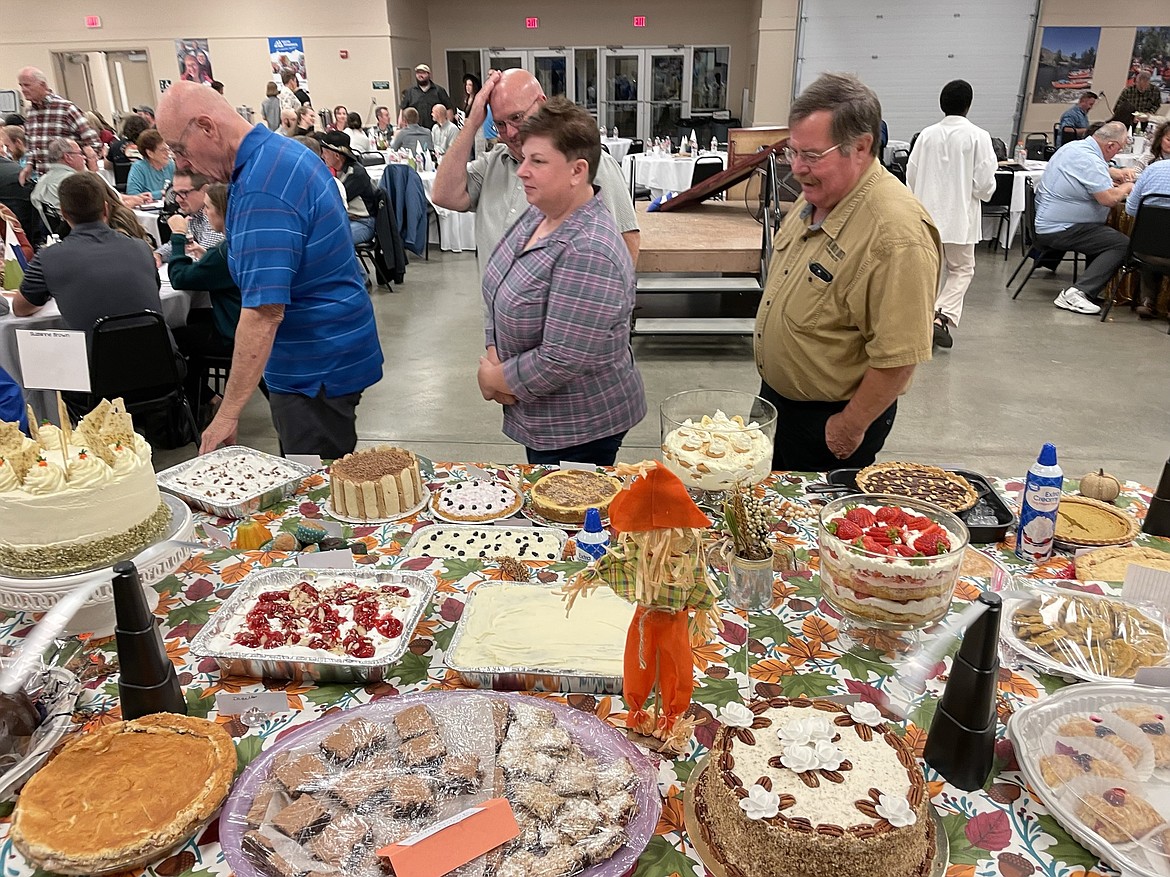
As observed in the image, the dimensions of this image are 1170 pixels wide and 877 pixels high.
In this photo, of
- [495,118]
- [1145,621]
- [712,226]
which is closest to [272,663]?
[1145,621]

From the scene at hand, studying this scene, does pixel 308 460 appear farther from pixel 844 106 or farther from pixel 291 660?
pixel 844 106

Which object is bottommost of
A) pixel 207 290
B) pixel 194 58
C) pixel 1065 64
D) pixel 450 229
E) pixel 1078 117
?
pixel 450 229

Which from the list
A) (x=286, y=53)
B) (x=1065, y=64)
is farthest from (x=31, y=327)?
(x=1065, y=64)

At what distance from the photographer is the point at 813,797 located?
104 centimetres

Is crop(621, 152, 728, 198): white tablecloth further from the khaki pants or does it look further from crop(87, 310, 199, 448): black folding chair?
crop(87, 310, 199, 448): black folding chair

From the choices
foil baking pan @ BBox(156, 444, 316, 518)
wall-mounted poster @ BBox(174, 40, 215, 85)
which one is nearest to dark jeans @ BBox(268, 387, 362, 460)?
foil baking pan @ BBox(156, 444, 316, 518)

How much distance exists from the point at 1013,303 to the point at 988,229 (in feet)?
8.07

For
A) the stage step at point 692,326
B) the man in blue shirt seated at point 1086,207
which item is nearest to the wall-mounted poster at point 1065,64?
the man in blue shirt seated at point 1086,207

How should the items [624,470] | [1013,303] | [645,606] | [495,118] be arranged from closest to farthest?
[645,606], [624,470], [495,118], [1013,303]

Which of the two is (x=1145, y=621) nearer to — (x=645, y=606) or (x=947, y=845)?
(x=947, y=845)

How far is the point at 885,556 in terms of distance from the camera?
51.5 inches

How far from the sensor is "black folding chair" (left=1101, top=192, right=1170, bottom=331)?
577 centimetres

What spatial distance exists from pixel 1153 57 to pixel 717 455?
15.1 metres

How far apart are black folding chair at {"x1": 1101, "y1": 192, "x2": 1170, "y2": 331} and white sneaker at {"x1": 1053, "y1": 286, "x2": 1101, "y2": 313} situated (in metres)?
0.53
